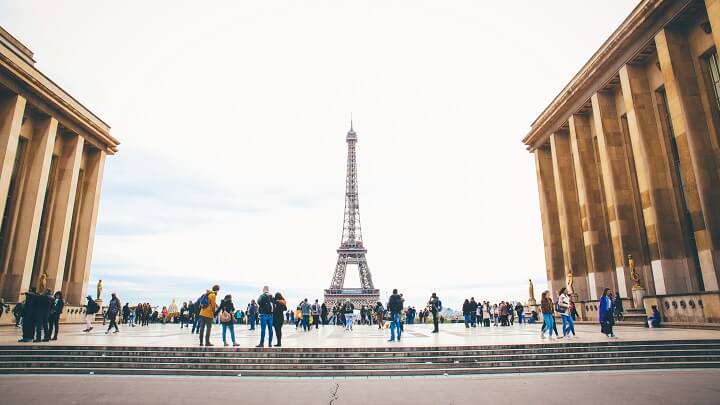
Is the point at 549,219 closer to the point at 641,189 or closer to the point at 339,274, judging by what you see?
the point at 641,189

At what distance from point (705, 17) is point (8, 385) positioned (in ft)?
100.0

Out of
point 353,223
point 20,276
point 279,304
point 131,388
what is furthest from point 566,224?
point 353,223

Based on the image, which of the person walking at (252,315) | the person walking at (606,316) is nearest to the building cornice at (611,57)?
the person walking at (606,316)

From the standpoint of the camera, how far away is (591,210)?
1196 inches

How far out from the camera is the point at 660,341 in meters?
11.4

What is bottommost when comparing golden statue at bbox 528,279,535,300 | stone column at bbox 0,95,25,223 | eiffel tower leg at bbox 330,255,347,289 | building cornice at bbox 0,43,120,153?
golden statue at bbox 528,279,535,300

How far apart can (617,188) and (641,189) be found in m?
2.94

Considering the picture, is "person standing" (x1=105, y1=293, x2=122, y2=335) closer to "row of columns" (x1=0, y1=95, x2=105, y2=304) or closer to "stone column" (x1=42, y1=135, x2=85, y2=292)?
"row of columns" (x1=0, y1=95, x2=105, y2=304)

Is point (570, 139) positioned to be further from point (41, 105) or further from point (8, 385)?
point (41, 105)

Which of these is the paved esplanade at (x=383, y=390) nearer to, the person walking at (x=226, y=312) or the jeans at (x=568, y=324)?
the person walking at (x=226, y=312)

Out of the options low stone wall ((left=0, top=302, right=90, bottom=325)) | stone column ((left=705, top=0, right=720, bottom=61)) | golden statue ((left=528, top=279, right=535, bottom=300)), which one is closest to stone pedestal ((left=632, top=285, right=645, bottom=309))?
golden statue ((left=528, top=279, right=535, bottom=300))

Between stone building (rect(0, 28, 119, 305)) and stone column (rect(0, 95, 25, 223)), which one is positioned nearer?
stone column (rect(0, 95, 25, 223))

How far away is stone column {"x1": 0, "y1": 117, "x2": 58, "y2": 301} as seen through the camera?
26.3m

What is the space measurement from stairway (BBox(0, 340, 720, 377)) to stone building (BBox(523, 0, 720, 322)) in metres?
9.71
